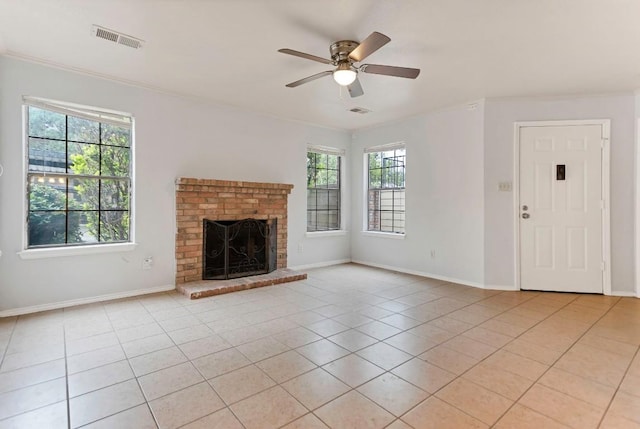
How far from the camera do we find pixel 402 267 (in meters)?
5.34

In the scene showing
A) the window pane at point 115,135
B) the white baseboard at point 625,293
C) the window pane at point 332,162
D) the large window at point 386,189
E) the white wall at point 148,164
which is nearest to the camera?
the white wall at point 148,164

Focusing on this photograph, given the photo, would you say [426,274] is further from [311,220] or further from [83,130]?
[83,130]

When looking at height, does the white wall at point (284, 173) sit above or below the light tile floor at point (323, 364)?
above

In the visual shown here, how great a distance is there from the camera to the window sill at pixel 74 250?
327 cm

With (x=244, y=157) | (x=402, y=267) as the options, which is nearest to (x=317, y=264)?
(x=402, y=267)

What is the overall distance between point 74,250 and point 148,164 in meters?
1.21


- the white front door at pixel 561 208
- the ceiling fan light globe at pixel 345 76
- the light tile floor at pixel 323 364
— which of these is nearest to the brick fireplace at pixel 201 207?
the light tile floor at pixel 323 364

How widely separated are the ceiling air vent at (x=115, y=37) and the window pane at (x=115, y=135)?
4.02 feet

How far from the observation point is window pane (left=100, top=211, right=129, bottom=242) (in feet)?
12.4

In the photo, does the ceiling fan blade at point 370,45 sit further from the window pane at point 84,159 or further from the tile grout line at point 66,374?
the window pane at point 84,159

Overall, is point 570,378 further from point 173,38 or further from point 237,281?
point 173,38

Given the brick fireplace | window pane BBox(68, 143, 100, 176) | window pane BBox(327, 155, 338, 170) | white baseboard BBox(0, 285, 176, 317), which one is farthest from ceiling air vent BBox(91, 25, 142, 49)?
window pane BBox(327, 155, 338, 170)

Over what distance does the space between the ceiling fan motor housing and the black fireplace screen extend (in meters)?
2.68

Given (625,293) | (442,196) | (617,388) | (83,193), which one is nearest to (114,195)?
(83,193)
